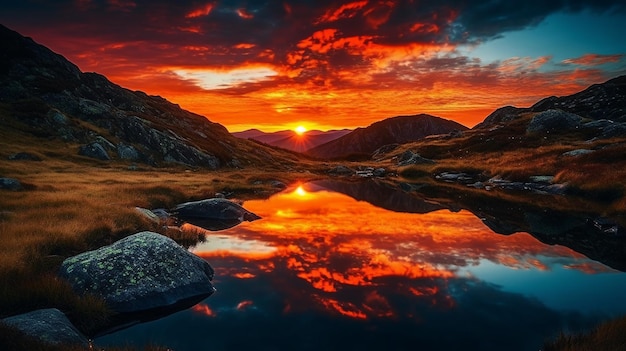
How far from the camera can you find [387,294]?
14.3 m

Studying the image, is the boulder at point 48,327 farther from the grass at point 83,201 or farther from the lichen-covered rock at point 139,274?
the lichen-covered rock at point 139,274

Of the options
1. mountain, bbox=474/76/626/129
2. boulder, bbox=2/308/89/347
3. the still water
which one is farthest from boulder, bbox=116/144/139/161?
mountain, bbox=474/76/626/129

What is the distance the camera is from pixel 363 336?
11.1 m

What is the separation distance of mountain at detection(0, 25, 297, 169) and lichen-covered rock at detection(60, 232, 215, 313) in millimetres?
63236

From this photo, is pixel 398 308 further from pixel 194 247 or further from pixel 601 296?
pixel 194 247

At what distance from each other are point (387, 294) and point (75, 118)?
9308 centimetres

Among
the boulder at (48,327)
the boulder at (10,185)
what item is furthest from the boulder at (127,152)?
the boulder at (48,327)

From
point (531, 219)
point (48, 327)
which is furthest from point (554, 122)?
point (48, 327)

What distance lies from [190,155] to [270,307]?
8358cm

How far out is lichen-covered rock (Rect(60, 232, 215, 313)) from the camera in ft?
38.0

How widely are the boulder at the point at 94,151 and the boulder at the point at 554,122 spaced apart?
101 m

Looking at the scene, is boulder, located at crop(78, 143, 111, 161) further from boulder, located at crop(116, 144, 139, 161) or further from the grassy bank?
the grassy bank

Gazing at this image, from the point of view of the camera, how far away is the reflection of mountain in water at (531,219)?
20.2m

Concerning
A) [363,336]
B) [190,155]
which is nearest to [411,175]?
[190,155]
